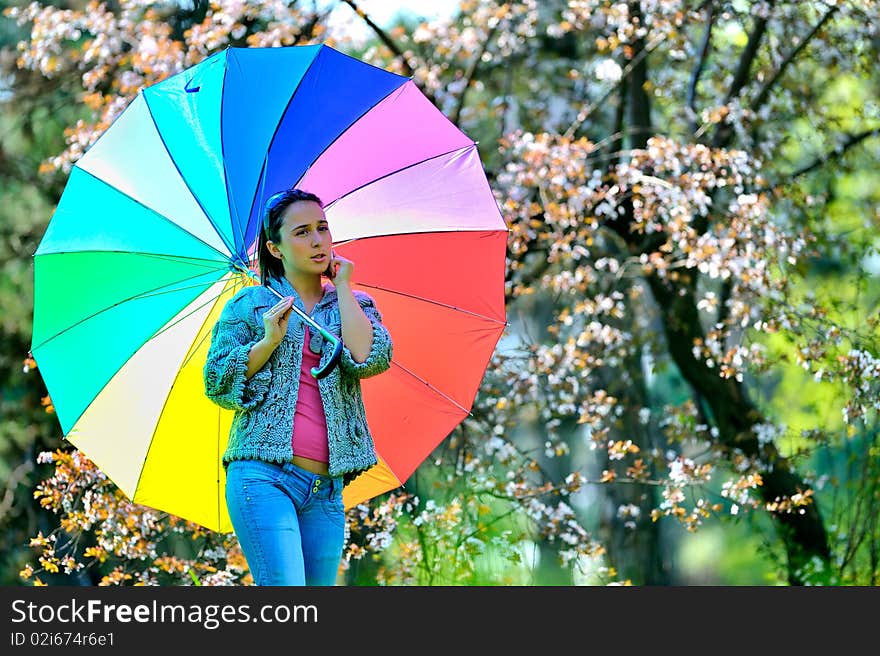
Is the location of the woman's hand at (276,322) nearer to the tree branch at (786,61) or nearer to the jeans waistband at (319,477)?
the jeans waistband at (319,477)

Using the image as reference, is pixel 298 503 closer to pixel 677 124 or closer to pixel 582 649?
pixel 582 649

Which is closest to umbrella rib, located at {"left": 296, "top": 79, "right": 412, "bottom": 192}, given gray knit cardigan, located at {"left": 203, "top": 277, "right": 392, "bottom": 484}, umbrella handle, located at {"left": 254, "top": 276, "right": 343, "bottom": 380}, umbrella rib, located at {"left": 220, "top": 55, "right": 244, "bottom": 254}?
umbrella rib, located at {"left": 220, "top": 55, "right": 244, "bottom": 254}

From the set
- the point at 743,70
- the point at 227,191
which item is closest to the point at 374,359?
the point at 227,191

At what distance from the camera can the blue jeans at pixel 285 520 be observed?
10.3 ft

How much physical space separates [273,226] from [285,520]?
2.88 feet

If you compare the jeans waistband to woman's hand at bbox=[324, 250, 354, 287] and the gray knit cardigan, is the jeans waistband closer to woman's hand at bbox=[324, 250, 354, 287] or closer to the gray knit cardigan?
the gray knit cardigan

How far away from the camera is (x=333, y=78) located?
397cm

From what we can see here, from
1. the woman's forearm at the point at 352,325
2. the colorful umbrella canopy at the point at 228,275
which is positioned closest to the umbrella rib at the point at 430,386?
the colorful umbrella canopy at the point at 228,275

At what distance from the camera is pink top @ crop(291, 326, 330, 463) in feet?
10.7

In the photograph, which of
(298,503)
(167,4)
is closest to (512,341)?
(167,4)

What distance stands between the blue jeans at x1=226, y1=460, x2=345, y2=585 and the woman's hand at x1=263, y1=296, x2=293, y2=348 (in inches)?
13.7

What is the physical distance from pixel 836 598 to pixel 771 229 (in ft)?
9.72

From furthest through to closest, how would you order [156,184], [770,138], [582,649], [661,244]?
[770,138], [661,244], [156,184], [582,649]

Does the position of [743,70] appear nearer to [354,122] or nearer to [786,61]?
[786,61]
